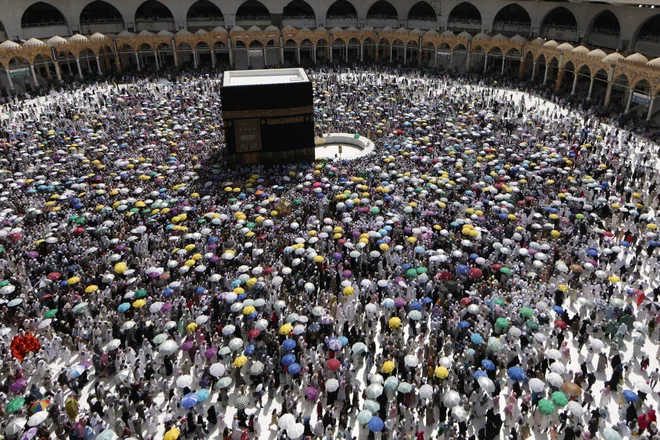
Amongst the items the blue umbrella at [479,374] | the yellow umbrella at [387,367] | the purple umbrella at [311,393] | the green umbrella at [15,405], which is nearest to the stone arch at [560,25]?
the blue umbrella at [479,374]

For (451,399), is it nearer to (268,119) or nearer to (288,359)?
(288,359)

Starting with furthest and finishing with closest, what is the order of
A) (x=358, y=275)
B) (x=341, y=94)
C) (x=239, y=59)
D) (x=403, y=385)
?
(x=239, y=59) → (x=341, y=94) → (x=358, y=275) → (x=403, y=385)

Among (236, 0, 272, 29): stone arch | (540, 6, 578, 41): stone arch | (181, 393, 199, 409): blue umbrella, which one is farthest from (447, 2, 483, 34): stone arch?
(181, 393, 199, 409): blue umbrella

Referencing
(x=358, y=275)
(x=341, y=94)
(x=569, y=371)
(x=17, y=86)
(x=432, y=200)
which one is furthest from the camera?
(x=17, y=86)

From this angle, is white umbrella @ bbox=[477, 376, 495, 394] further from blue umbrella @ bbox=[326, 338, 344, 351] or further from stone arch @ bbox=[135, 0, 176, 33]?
stone arch @ bbox=[135, 0, 176, 33]

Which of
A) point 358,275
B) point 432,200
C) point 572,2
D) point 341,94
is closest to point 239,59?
point 341,94

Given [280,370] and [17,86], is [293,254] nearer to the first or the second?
[280,370]
